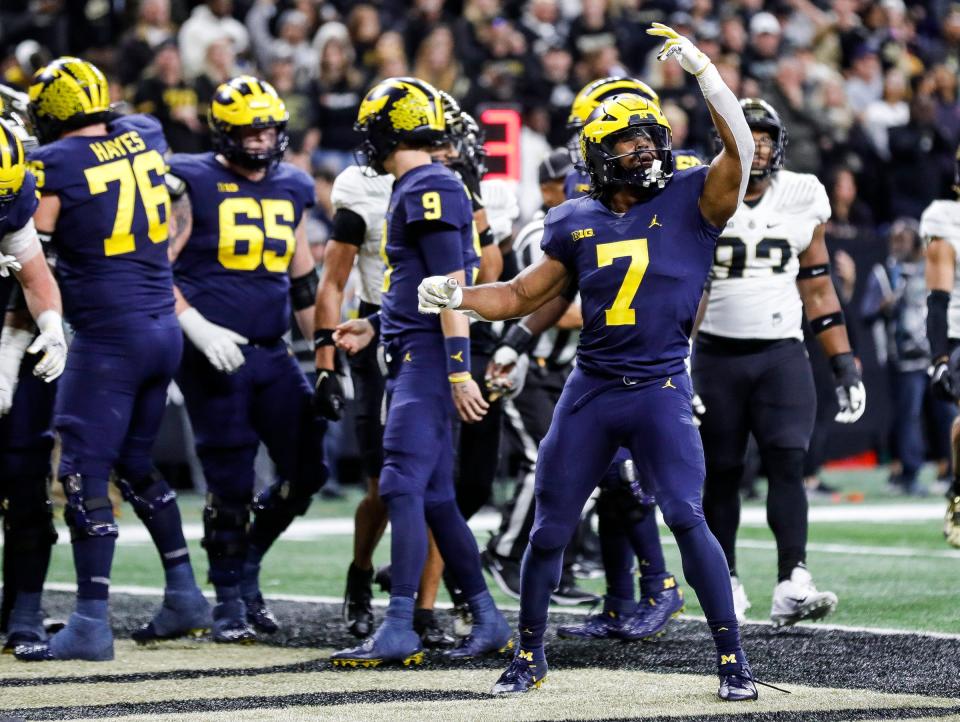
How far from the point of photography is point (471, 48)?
1577cm

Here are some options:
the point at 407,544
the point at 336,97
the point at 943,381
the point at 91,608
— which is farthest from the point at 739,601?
the point at 336,97

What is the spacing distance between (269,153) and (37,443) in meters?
1.46

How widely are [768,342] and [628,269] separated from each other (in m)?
1.81

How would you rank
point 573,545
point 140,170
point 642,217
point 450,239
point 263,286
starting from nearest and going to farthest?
point 642,217
point 450,239
point 140,170
point 263,286
point 573,545

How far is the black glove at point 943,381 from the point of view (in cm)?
780

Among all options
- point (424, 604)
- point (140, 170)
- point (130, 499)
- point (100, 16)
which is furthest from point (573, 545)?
point (100, 16)

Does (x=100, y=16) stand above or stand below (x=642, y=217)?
above

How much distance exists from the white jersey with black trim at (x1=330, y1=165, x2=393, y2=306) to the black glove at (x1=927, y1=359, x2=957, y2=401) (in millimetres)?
2634

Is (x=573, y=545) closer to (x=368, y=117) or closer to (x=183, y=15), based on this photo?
(x=368, y=117)

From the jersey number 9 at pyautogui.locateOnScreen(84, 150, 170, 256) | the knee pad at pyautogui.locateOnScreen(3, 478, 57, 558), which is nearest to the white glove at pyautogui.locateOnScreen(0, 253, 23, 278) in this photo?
the jersey number 9 at pyautogui.locateOnScreen(84, 150, 170, 256)

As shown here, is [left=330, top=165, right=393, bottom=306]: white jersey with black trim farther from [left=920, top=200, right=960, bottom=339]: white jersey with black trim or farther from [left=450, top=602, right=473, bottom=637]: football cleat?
[left=920, top=200, right=960, bottom=339]: white jersey with black trim

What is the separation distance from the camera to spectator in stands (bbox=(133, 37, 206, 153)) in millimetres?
12773

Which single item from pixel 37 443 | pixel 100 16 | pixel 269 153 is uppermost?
pixel 100 16

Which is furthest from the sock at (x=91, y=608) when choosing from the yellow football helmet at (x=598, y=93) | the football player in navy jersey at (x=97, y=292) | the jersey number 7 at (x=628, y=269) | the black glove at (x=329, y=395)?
the yellow football helmet at (x=598, y=93)
